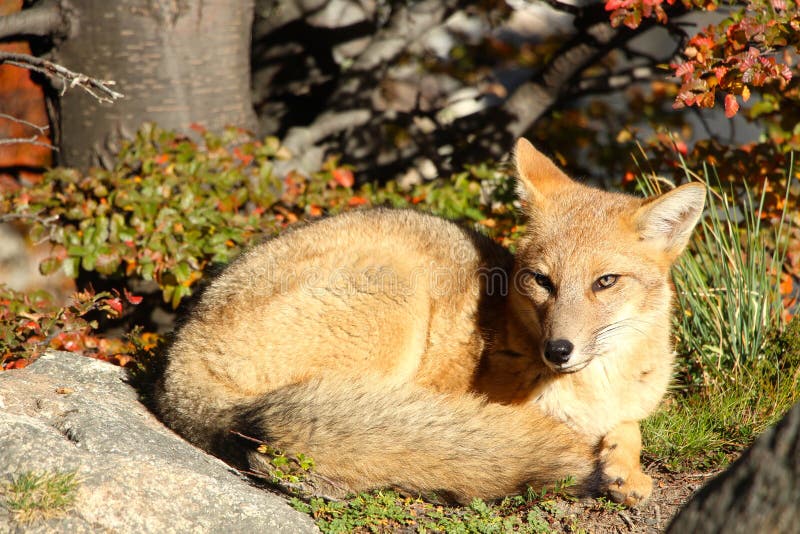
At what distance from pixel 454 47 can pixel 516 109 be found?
151cm

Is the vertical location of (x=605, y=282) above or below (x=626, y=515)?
above

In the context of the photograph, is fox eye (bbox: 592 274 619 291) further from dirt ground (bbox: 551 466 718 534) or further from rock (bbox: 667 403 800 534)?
rock (bbox: 667 403 800 534)

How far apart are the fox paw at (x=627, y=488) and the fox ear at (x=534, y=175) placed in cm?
154

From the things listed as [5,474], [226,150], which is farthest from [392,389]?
[226,150]

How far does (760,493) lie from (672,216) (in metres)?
2.13

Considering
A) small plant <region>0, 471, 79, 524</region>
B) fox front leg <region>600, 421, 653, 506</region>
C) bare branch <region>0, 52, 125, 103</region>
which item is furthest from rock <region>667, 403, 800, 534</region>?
bare branch <region>0, 52, 125, 103</region>

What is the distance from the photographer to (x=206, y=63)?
6.40m

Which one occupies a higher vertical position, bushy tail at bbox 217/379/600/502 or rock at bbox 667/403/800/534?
rock at bbox 667/403/800/534

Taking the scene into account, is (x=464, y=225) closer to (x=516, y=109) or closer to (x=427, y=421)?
(x=427, y=421)

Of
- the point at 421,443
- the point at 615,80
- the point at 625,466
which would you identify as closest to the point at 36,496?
the point at 421,443

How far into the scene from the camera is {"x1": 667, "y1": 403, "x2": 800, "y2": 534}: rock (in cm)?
183

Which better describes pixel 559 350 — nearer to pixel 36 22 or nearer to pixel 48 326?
pixel 48 326

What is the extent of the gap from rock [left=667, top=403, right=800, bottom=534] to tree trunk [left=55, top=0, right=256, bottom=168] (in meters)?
5.45

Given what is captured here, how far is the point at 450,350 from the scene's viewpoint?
4.23 meters
